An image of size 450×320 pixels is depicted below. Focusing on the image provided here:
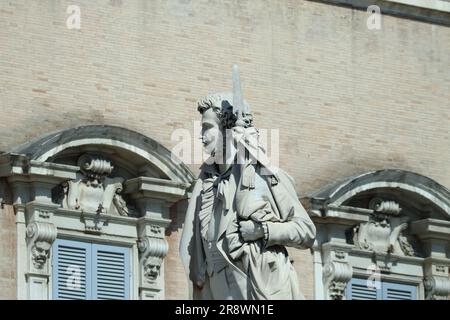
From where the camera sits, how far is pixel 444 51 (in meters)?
30.0

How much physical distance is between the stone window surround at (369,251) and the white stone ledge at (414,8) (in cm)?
204

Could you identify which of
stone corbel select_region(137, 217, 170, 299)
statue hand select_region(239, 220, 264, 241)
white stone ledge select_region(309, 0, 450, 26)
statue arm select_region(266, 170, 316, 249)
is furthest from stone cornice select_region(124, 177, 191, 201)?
statue hand select_region(239, 220, 264, 241)

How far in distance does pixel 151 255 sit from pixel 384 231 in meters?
3.38

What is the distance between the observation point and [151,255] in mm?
26797

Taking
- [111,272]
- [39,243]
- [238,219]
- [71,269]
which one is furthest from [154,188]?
[238,219]

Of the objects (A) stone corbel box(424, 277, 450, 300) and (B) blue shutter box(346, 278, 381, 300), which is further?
(A) stone corbel box(424, 277, 450, 300)

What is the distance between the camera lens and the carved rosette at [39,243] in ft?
85.1

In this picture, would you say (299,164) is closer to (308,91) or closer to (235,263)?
(308,91)

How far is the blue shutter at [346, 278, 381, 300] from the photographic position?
28375 mm

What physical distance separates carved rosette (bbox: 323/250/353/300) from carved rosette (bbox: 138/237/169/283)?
7.16 feet

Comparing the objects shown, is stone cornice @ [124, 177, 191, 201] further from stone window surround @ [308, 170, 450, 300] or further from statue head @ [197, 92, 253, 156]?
statue head @ [197, 92, 253, 156]

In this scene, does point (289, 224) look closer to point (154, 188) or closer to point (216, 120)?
point (216, 120)

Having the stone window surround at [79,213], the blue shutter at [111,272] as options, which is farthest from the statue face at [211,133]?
the blue shutter at [111,272]
